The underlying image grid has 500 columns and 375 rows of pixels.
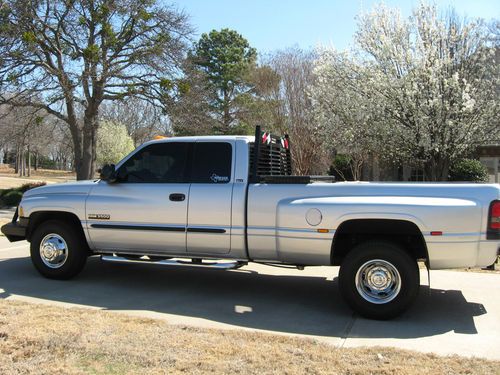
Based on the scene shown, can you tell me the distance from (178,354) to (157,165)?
3.05m

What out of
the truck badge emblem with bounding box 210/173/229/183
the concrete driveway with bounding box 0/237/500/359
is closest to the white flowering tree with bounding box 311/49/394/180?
the concrete driveway with bounding box 0/237/500/359

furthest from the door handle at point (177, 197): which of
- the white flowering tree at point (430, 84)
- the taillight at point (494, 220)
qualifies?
the white flowering tree at point (430, 84)

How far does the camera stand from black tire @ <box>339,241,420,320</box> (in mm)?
5441

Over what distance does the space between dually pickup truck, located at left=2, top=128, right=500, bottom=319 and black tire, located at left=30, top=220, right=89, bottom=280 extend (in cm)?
1

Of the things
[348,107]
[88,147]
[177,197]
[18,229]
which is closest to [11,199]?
[88,147]

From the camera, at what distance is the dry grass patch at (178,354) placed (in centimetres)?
400

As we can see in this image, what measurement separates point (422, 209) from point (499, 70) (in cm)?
969

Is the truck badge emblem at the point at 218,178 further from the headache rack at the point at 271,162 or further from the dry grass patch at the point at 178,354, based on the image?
the dry grass patch at the point at 178,354

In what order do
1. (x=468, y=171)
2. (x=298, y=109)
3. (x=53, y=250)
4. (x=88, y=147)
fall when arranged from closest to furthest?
1. (x=53, y=250)
2. (x=468, y=171)
3. (x=88, y=147)
4. (x=298, y=109)

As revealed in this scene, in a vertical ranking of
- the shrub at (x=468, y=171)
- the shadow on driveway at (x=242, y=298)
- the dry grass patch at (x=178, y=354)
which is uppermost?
the shrub at (x=468, y=171)

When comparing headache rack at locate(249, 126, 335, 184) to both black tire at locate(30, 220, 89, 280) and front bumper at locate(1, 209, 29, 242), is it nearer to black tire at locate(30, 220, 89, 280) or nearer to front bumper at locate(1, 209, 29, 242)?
black tire at locate(30, 220, 89, 280)

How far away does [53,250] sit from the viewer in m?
7.03

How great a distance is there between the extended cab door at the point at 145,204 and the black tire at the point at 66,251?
27cm

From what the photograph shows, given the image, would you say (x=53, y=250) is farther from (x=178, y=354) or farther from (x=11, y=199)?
(x=11, y=199)
